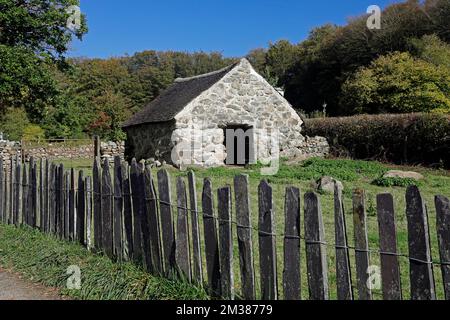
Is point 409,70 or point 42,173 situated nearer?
point 42,173

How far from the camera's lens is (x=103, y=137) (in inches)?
1072

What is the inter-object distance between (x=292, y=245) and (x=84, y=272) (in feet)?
8.63

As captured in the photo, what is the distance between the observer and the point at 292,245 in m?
3.88

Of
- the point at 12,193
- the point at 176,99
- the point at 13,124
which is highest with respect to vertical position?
the point at 176,99

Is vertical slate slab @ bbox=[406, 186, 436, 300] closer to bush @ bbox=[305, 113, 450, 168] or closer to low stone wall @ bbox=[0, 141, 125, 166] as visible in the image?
bush @ bbox=[305, 113, 450, 168]

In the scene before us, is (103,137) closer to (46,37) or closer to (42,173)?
(46,37)

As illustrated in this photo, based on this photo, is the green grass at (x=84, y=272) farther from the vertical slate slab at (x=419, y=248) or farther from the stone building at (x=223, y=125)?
the stone building at (x=223, y=125)

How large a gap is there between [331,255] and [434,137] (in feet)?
44.1

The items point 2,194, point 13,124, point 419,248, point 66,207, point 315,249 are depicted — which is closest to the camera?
point 419,248

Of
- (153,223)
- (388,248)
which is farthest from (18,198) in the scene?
(388,248)

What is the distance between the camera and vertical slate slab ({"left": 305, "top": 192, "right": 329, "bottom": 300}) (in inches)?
145

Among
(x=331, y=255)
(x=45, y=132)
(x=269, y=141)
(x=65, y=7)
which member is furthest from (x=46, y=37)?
(x=45, y=132)

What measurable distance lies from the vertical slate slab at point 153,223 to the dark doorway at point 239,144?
542 inches
